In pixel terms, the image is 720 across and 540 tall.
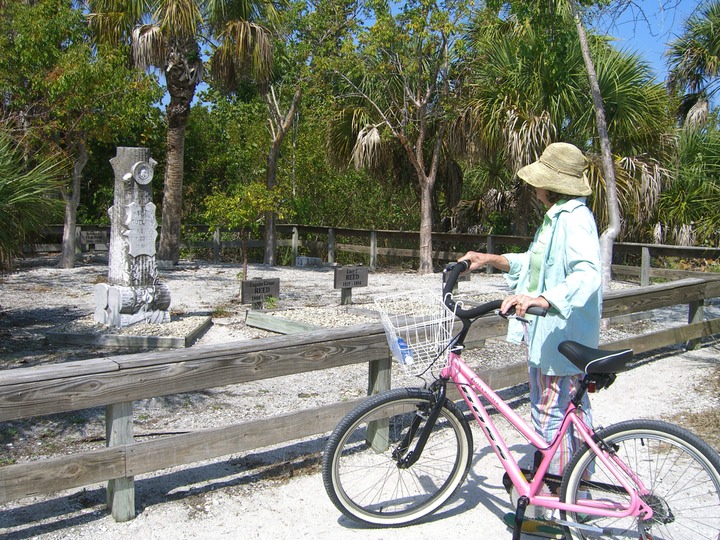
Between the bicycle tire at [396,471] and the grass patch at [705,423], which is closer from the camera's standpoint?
the bicycle tire at [396,471]

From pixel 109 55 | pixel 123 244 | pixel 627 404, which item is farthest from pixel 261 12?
pixel 627 404

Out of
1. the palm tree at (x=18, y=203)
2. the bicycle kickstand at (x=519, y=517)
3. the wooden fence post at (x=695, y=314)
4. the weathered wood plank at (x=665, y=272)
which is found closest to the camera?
the bicycle kickstand at (x=519, y=517)

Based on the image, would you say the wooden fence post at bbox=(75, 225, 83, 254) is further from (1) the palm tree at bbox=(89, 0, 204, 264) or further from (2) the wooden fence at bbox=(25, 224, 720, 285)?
(1) the palm tree at bbox=(89, 0, 204, 264)

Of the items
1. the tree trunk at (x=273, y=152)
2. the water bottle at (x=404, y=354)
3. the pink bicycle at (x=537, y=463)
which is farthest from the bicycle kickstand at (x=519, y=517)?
the tree trunk at (x=273, y=152)

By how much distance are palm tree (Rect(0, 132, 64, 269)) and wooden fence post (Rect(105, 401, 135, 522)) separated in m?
2.53

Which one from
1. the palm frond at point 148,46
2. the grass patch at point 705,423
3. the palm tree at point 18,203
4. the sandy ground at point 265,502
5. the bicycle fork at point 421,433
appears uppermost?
the palm frond at point 148,46

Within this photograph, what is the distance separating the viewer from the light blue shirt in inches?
122

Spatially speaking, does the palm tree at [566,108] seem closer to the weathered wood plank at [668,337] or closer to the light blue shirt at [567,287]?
the weathered wood plank at [668,337]

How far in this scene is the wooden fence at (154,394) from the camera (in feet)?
10.4

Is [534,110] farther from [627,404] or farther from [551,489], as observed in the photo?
[551,489]

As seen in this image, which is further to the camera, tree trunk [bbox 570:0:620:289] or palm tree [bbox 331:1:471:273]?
palm tree [bbox 331:1:471:273]

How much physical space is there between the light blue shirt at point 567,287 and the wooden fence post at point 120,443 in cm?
194

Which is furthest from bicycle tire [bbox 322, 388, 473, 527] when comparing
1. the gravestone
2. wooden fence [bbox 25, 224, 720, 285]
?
wooden fence [bbox 25, 224, 720, 285]

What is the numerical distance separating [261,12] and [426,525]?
13999mm
